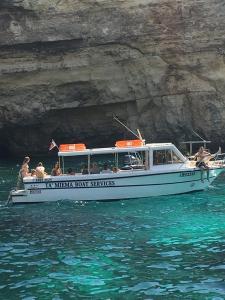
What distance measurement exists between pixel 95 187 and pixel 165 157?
3.18 meters

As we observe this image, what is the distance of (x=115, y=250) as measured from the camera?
15836 mm

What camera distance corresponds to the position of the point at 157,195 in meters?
24.2

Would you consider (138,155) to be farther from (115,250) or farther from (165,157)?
(115,250)

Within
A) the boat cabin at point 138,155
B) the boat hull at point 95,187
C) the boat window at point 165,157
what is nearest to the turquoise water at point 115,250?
the boat hull at point 95,187

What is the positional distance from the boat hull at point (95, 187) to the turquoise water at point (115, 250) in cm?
55

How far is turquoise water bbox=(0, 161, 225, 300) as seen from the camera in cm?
1280

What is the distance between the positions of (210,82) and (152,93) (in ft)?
12.7

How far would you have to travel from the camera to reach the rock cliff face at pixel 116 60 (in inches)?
1469

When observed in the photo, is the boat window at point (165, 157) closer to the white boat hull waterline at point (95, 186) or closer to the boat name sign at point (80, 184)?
the white boat hull waterline at point (95, 186)

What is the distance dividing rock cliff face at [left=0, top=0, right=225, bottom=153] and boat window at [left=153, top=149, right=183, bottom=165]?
14699 mm

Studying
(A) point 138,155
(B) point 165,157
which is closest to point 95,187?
(A) point 138,155

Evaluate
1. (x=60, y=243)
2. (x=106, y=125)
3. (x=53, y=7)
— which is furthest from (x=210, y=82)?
(x=60, y=243)

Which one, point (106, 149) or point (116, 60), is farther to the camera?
point (116, 60)

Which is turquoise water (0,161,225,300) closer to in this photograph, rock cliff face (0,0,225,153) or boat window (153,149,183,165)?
boat window (153,149,183,165)
